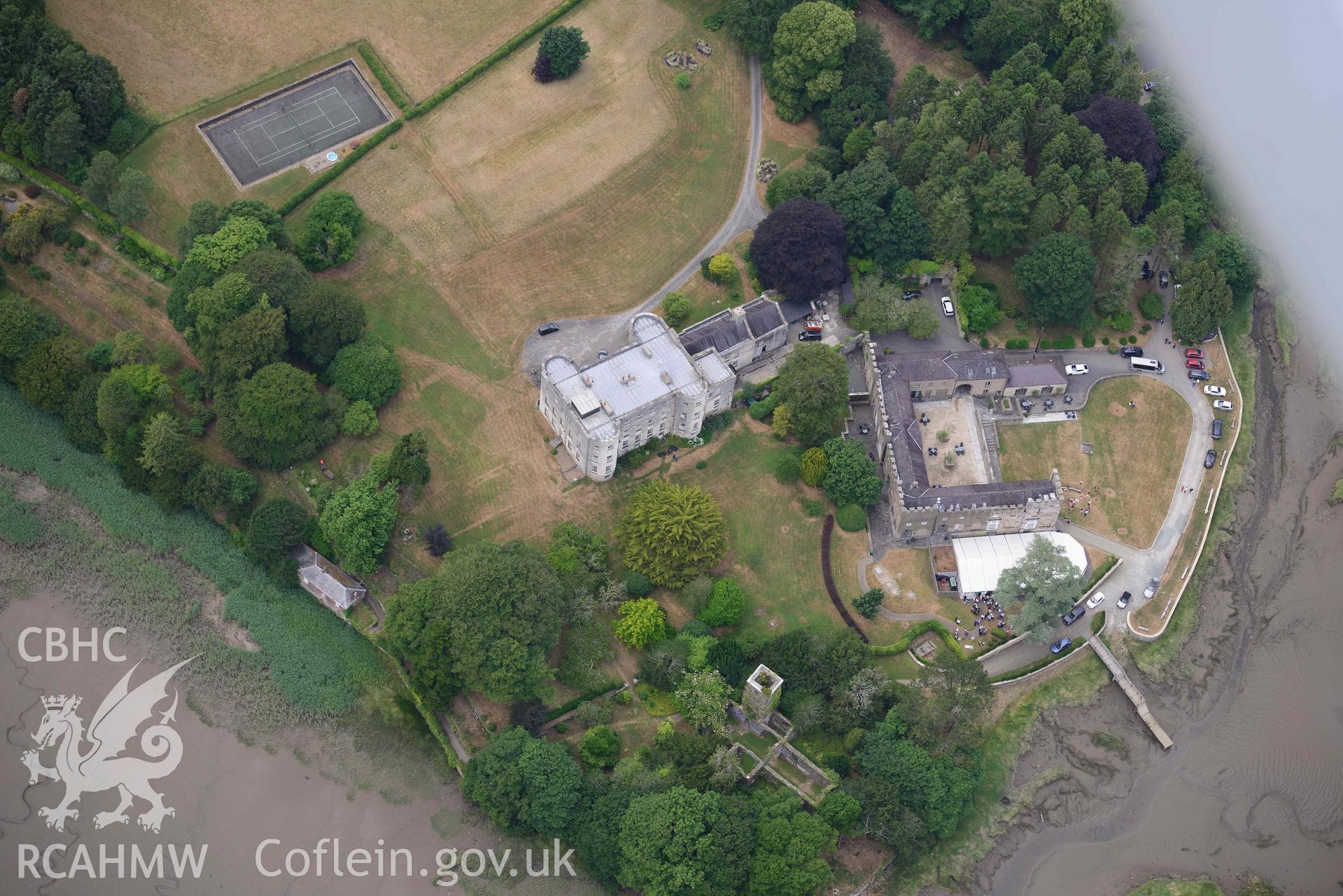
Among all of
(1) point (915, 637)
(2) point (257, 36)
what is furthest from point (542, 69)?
(1) point (915, 637)

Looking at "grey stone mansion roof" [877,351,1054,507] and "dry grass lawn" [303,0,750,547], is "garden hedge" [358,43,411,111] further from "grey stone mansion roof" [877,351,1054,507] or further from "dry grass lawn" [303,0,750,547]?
"grey stone mansion roof" [877,351,1054,507]

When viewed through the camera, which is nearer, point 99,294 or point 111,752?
point 111,752

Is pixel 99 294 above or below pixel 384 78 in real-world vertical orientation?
above

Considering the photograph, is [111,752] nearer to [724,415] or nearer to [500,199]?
[724,415]

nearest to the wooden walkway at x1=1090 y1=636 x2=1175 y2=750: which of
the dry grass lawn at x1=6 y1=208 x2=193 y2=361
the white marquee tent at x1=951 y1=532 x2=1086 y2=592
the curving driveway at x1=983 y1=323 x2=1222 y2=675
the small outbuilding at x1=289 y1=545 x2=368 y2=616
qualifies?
the curving driveway at x1=983 y1=323 x2=1222 y2=675

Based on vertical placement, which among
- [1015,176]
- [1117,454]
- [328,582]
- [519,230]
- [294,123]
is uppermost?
[294,123]

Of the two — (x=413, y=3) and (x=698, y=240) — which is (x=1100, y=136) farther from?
(x=413, y=3)
